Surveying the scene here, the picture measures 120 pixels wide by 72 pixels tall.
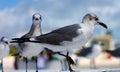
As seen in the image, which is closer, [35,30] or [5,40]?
[35,30]

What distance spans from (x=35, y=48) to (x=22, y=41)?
282 millimetres

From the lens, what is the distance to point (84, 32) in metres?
4.74

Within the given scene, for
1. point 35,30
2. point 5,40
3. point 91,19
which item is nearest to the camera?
point 91,19

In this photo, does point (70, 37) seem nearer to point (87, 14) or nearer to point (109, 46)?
point (87, 14)

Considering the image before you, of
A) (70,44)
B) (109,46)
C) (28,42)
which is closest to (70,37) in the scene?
(70,44)

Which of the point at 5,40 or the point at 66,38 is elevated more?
the point at 5,40

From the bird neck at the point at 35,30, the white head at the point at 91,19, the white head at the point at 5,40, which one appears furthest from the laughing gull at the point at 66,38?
the white head at the point at 5,40

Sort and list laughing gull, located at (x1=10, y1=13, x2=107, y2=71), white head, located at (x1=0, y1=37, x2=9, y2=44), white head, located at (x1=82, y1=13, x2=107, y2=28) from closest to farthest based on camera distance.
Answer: laughing gull, located at (x1=10, y1=13, x2=107, y2=71) → white head, located at (x1=82, y1=13, x2=107, y2=28) → white head, located at (x1=0, y1=37, x2=9, y2=44)

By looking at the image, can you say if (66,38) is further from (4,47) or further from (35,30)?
(4,47)

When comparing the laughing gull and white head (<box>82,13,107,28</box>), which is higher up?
white head (<box>82,13,107,28</box>)

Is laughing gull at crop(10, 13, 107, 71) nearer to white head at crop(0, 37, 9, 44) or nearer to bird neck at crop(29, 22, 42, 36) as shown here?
bird neck at crop(29, 22, 42, 36)

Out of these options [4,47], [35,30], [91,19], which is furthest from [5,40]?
[91,19]

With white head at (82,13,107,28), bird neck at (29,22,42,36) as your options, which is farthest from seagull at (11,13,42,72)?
white head at (82,13,107,28)

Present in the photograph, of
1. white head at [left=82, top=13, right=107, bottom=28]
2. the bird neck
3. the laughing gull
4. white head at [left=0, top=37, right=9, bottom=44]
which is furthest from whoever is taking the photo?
white head at [left=0, top=37, right=9, bottom=44]
